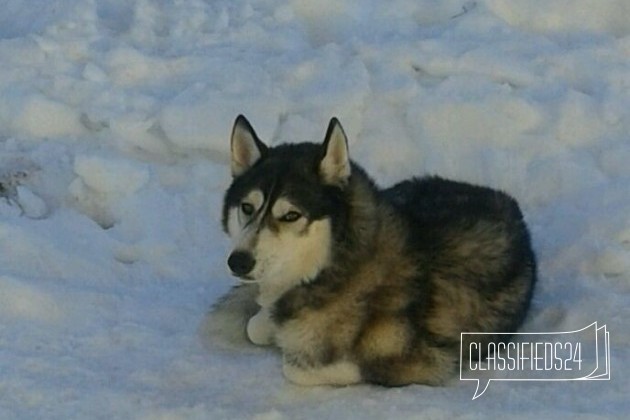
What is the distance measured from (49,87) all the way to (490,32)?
8.32 feet

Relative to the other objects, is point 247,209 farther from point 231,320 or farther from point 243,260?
point 231,320

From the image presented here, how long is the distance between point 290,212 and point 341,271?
290 mm

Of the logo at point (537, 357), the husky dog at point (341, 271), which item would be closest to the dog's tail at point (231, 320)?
the husky dog at point (341, 271)

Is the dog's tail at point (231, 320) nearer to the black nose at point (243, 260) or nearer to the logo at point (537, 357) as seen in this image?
the black nose at point (243, 260)

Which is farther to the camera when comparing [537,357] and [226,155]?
[226,155]

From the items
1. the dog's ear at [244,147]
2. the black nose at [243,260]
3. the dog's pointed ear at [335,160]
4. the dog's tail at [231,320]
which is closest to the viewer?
the black nose at [243,260]

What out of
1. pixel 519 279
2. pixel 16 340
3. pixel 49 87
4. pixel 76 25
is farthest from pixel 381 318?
pixel 76 25

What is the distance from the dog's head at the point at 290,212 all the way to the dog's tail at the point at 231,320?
0.38m

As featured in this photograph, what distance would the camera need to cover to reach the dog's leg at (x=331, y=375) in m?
4.01

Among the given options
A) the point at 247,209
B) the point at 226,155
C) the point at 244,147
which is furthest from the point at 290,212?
the point at 226,155

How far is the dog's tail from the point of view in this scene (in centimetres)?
440

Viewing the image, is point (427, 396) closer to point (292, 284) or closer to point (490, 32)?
point (292, 284)

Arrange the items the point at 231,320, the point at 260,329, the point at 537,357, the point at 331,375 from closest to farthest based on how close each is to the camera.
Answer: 1. the point at 331,375
2. the point at 537,357
3. the point at 260,329
4. the point at 231,320

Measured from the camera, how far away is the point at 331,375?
402cm
